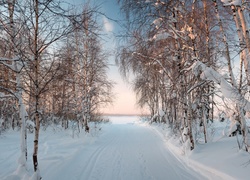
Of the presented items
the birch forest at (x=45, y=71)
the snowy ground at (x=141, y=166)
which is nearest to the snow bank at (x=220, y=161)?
the snowy ground at (x=141, y=166)

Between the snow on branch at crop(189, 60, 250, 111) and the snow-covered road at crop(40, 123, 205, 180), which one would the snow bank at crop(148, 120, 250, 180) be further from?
the snow on branch at crop(189, 60, 250, 111)

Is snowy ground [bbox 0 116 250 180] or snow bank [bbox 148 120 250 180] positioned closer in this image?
snow bank [bbox 148 120 250 180]

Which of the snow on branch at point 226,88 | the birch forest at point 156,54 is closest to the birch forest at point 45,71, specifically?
the birch forest at point 156,54

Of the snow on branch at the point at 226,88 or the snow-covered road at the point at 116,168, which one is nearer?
the snow on branch at the point at 226,88

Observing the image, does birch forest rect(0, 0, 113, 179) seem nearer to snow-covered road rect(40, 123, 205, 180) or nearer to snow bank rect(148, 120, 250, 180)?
snow-covered road rect(40, 123, 205, 180)

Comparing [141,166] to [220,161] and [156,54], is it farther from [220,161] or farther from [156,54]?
[156,54]

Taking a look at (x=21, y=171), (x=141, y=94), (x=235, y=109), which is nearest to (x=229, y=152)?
(x=235, y=109)

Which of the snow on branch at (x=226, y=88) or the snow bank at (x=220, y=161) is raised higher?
the snow on branch at (x=226, y=88)

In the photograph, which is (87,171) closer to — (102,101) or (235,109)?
(235,109)

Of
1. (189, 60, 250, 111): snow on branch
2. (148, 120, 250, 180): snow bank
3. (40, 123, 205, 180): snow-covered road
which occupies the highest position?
(189, 60, 250, 111): snow on branch

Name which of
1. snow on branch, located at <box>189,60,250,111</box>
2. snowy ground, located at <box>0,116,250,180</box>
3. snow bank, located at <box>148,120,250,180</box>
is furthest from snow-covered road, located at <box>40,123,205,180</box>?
snow on branch, located at <box>189,60,250,111</box>

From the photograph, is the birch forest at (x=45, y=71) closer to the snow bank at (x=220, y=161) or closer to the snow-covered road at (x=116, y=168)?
the snow-covered road at (x=116, y=168)

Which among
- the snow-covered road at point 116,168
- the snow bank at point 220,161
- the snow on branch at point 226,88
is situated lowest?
the snow-covered road at point 116,168

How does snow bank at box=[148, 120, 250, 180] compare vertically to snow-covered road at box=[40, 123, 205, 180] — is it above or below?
above
